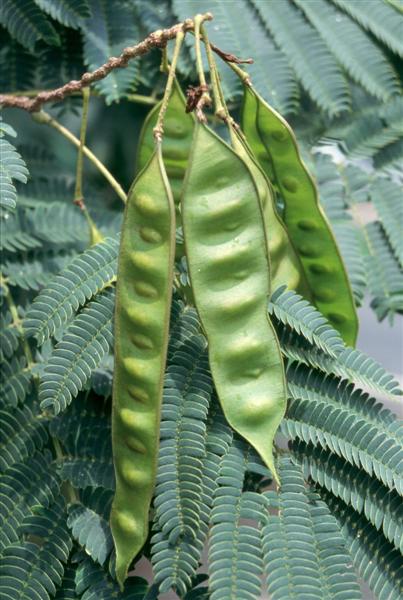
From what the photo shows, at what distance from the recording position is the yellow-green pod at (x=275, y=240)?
1103 millimetres

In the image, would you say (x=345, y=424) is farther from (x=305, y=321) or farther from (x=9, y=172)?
(x=9, y=172)

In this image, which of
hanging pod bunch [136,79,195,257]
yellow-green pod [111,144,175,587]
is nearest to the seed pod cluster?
yellow-green pod [111,144,175,587]

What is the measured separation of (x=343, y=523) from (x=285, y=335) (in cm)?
23

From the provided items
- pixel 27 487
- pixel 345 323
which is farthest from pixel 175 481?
pixel 345 323

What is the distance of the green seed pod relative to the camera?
1.04m

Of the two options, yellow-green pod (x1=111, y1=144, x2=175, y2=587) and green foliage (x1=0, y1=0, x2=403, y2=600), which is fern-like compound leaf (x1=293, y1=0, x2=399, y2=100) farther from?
yellow-green pod (x1=111, y1=144, x2=175, y2=587)

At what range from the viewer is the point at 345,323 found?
1289 mm

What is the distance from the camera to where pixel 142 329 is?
3.37 ft

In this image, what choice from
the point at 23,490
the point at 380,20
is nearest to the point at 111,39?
the point at 380,20

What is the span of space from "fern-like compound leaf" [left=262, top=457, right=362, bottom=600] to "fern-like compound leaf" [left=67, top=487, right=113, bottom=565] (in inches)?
7.7

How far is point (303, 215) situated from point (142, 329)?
1.10ft

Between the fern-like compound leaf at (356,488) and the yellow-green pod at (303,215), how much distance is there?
0.79 feet

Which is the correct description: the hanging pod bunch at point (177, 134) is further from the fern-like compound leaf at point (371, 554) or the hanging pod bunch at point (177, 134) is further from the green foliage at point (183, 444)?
the fern-like compound leaf at point (371, 554)

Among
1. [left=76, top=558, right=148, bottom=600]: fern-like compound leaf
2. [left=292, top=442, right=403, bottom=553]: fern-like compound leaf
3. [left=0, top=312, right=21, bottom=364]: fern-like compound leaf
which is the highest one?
[left=0, top=312, right=21, bottom=364]: fern-like compound leaf
